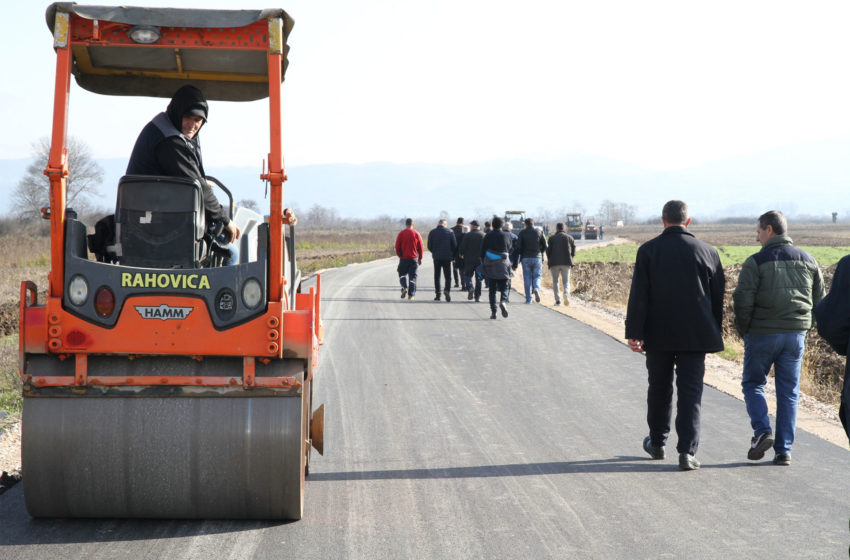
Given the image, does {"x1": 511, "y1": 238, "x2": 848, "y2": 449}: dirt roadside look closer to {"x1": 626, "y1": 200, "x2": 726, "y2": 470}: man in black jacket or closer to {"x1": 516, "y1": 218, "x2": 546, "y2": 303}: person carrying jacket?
{"x1": 516, "y1": 218, "x2": 546, "y2": 303}: person carrying jacket

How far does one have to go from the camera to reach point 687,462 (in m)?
6.54

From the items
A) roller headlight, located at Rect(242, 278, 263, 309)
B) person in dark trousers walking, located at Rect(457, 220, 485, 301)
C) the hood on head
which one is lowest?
person in dark trousers walking, located at Rect(457, 220, 485, 301)

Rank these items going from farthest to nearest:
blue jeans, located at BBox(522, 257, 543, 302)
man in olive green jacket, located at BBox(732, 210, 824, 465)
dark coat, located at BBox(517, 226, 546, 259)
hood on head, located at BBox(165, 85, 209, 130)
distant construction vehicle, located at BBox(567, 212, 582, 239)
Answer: distant construction vehicle, located at BBox(567, 212, 582, 239) → blue jeans, located at BBox(522, 257, 543, 302) → dark coat, located at BBox(517, 226, 546, 259) → man in olive green jacket, located at BBox(732, 210, 824, 465) → hood on head, located at BBox(165, 85, 209, 130)

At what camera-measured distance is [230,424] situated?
497 cm

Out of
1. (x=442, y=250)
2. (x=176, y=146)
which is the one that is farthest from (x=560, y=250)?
(x=176, y=146)

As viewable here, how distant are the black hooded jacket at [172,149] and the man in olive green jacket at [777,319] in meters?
4.20

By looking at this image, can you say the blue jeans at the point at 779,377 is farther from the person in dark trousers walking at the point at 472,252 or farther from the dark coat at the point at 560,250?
the person in dark trousers walking at the point at 472,252

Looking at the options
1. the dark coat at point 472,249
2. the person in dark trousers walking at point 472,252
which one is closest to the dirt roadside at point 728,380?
the person in dark trousers walking at point 472,252

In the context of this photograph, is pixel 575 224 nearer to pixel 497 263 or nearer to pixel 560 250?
pixel 560 250

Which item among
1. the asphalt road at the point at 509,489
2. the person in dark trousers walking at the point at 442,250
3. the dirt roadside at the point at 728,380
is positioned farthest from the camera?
the person in dark trousers walking at the point at 442,250

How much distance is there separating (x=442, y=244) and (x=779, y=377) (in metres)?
14.5

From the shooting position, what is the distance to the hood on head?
17.6ft

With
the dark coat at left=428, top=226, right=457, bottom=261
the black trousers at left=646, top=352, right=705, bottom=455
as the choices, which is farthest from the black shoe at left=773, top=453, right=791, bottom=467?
the dark coat at left=428, top=226, right=457, bottom=261

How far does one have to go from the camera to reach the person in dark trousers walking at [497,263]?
665 inches
